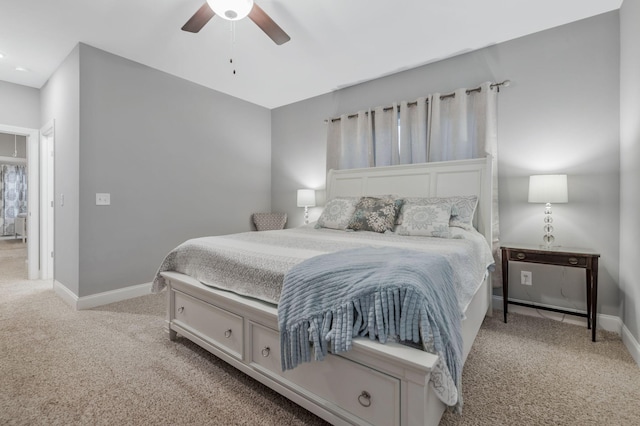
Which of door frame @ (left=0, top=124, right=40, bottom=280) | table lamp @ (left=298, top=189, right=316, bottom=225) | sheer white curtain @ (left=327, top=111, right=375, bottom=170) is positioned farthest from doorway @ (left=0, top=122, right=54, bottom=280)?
sheer white curtain @ (left=327, top=111, right=375, bottom=170)

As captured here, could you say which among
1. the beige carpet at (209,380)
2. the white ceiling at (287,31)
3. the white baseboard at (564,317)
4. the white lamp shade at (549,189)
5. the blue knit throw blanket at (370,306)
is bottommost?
the beige carpet at (209,380)

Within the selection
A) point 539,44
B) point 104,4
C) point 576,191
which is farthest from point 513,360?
point 104,4

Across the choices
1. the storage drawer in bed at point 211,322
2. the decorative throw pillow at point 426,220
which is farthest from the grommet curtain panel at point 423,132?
the storage drawer in bed at point 211,322

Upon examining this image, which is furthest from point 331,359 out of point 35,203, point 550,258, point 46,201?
point 35,203

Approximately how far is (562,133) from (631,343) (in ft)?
5.51

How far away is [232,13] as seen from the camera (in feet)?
6.57

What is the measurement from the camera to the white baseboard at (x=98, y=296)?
2.85 meters

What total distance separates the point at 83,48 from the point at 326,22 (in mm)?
2364

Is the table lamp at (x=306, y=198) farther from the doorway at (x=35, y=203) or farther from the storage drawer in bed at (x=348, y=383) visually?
the doorway at (x=35, y=203)

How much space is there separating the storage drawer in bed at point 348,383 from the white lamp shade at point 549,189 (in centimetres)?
212

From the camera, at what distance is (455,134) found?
9.89 ft

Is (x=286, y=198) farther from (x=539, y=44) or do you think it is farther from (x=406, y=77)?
(x=539, y=44)

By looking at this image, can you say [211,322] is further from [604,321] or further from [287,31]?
[604,321]

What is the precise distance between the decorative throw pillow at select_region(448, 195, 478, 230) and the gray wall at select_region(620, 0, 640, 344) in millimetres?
993
